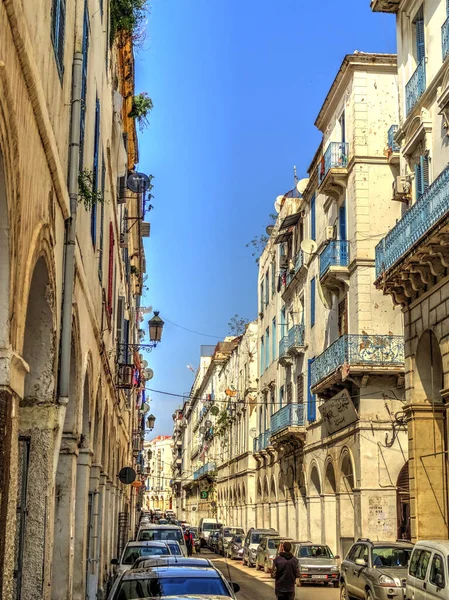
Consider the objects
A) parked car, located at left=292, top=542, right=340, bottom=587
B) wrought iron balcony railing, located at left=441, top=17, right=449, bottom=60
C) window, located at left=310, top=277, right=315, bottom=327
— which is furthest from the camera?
window, located at left=310, top=277, right=315, bottom=327

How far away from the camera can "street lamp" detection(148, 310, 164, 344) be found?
90.0 feet

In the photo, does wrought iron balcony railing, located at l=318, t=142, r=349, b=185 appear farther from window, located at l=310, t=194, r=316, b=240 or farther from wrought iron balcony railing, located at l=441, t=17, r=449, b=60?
wrought iron balcony railing, located at l=441, t=17, r=449, b=60

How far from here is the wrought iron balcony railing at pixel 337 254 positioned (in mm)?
31188

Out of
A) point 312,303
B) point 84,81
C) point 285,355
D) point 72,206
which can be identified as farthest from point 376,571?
point 285,355

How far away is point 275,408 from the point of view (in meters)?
48.1

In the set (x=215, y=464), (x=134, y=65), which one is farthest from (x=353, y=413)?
(x=215, y=464)

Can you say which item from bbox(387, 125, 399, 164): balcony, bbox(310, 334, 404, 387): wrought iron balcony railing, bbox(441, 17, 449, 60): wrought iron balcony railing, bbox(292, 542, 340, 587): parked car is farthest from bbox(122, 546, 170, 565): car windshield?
bbox(387, 125, 399, 164): balcony

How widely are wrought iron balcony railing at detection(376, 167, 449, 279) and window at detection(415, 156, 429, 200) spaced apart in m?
1.17

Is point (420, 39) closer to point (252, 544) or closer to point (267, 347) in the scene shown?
point (252, 544)

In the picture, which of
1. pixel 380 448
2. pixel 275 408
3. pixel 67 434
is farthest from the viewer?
pixel 275 408

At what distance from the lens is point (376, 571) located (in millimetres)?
17906

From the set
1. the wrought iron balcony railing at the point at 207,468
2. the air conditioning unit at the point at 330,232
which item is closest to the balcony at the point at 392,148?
the air conditioning unit at the point at 330,232

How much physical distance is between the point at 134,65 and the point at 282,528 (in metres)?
25.6

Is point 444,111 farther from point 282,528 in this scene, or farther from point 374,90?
point 282,528
